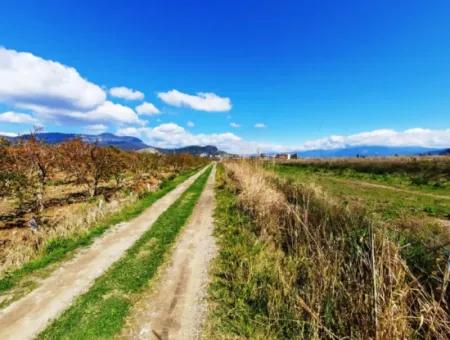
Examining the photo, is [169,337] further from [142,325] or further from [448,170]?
[448,170]

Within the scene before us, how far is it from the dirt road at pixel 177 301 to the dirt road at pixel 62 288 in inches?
69.4

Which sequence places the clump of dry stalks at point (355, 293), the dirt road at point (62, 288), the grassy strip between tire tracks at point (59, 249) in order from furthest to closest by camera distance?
the grassy strip between tire tracks at point (59, 249) < the dirt road at point (62, 288) < the clump of dry stalks at point (355, 293)

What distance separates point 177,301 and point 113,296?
5.14ft

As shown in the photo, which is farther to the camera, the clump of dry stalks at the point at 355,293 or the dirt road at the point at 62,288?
the dirt road at the point at 62,288

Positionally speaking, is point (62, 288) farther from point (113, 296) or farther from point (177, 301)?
point (177, 301)

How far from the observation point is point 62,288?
24.7ft

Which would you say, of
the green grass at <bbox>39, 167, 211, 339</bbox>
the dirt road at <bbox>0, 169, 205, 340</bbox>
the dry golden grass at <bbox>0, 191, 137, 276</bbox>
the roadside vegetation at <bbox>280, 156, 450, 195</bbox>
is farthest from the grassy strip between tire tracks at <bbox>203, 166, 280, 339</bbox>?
the roadside vegetation at <bbox>280, 156, 450, 195</bbox>

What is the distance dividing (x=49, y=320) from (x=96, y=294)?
121 centimetres

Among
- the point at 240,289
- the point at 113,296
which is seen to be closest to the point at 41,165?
the point at 113,296

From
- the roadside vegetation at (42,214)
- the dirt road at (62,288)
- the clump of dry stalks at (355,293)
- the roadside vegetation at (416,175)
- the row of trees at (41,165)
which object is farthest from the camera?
the roadside vegetation at (416,175)

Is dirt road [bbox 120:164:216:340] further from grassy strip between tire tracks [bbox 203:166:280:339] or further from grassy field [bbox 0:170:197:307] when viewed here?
grassy field [bbox 0:170:197:307]

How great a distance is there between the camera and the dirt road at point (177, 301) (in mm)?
5598

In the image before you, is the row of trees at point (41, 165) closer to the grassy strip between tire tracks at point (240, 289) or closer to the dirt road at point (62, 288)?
the dirt road at point (62, 288)

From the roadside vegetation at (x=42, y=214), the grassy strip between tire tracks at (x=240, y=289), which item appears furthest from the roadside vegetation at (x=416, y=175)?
the roadside vegetation at (x=42, y=214)
